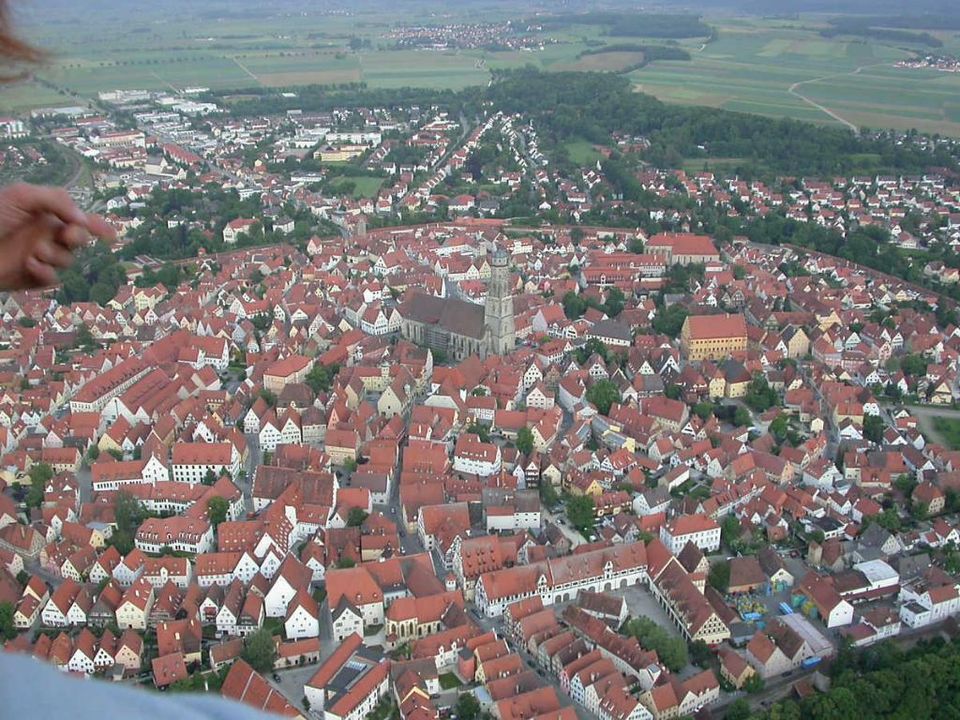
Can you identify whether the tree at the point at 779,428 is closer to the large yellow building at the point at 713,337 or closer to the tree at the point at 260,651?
the large yellow building at the point at 713,337

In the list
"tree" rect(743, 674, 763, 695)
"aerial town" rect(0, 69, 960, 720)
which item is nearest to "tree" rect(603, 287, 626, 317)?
"aerial town" rect(0, 69, 960, 720)

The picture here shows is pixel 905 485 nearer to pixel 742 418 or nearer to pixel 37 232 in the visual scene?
pixel 742 418

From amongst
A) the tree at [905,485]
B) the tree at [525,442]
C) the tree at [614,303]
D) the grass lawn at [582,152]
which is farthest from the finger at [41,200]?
the grass lawn at [582,152]

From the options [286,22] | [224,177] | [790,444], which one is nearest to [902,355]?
[790,444]

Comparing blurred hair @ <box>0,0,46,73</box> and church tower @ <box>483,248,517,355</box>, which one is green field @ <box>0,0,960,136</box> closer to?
church tower @ <box>483,248,517,355</box>

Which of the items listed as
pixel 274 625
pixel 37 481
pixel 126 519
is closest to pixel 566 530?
pixel 274 625
